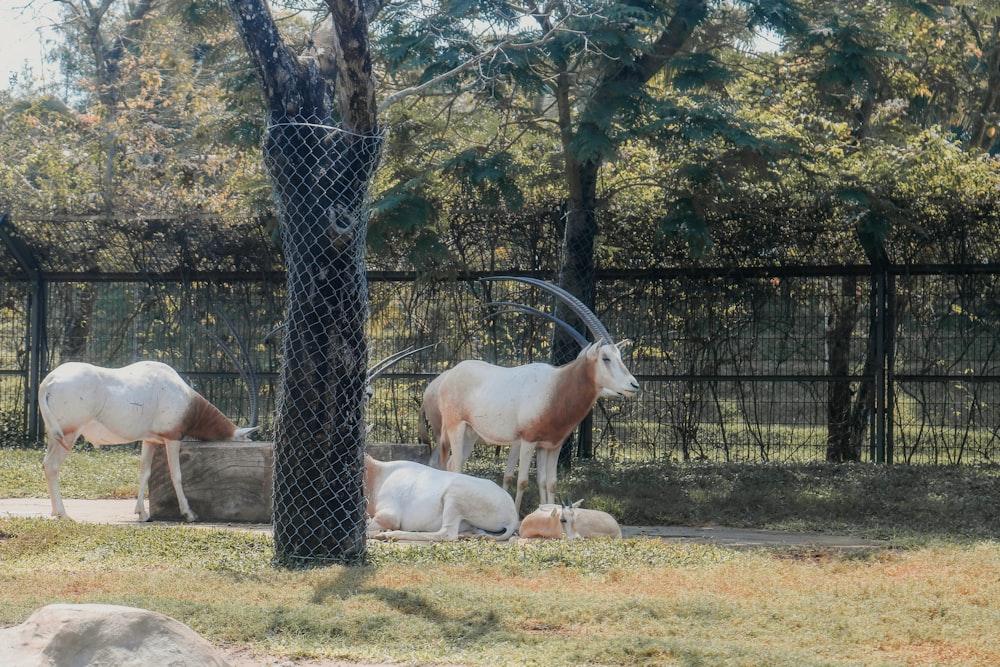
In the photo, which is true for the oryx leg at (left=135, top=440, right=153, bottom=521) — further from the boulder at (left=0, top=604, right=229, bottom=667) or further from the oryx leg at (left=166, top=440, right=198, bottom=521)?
the boulder at (left=0, top=604, right=229, bottom=667)

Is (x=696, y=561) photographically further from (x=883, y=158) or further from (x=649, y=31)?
(x=883, y=158)

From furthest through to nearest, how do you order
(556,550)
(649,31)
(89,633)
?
(649,31), (556,550), (89,633)

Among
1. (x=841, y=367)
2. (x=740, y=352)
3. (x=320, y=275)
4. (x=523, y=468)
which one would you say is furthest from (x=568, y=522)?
(x=841, y=367)

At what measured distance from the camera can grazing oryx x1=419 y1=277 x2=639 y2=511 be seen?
362 inches

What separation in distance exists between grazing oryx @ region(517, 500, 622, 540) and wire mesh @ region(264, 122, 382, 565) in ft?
4.77

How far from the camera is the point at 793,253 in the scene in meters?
13.0

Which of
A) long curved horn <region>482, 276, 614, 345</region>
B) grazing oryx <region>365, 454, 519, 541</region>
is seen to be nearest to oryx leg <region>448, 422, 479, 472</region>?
grazing oryx <region>365, 454, 519, 541</region>

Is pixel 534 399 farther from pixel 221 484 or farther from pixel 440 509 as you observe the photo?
pixel 221 484

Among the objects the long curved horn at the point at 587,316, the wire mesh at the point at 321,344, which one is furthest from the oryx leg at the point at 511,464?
the wire mesh at the point at 321,344

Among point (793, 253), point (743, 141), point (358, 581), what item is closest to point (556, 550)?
point (358, 581)

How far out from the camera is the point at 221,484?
991 centimetres

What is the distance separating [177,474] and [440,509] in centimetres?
261

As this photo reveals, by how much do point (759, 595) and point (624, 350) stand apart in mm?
7114

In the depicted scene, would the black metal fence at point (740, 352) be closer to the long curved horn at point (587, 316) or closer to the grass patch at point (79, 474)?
the grass patch at point (79, 474)
